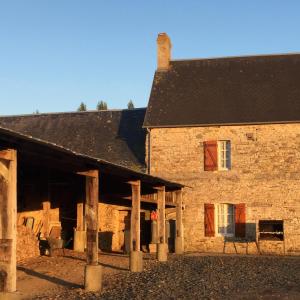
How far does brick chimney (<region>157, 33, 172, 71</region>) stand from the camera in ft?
76.6

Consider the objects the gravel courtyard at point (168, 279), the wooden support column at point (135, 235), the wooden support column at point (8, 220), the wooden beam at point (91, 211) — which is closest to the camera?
the wooden support column at point (8, 220)

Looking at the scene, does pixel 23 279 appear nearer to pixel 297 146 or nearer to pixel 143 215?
pixel 143 215

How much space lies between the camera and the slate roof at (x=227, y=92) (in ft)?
66.3

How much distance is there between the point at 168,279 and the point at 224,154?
1001 centimetres

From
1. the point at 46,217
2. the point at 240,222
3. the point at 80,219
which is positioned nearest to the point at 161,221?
the point at 80,219

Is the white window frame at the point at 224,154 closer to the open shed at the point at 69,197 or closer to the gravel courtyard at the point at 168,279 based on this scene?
the open shed at the point at 69,197

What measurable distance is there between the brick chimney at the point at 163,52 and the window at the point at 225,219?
723cm

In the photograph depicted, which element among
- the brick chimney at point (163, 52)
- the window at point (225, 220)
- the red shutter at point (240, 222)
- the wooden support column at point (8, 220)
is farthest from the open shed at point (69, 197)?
the brick chimney at point (163, 52)

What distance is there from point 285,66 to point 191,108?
16.1 feet

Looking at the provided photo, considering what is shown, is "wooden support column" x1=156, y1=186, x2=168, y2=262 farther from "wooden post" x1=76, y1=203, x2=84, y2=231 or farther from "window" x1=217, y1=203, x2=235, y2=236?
"window" x1=217, y1=203, x2=235, y2=236

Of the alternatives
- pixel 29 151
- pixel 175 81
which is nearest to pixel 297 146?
pixel 175 81

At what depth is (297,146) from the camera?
19.5 metres

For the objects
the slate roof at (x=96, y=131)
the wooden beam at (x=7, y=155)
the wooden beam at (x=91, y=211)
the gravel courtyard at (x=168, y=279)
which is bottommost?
the gravel courtyard at (x=168, y=279)

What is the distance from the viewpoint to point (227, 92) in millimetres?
21578
